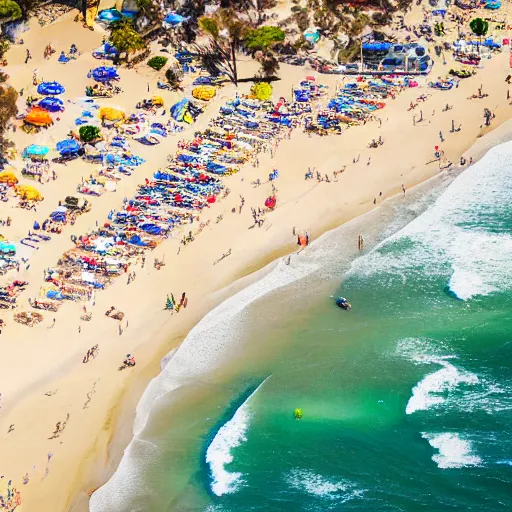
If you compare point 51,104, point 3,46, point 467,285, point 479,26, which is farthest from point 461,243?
point 3,46

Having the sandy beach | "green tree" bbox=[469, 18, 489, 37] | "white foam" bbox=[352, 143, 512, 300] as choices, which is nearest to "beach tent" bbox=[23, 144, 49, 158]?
the sandy beach

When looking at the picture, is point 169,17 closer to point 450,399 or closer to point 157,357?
point 157,357

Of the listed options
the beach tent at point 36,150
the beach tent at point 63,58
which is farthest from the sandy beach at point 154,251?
the beach tent at point 36,150

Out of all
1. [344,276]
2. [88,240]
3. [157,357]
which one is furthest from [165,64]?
[157,357]

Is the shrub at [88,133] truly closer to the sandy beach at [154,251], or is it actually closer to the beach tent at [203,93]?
the sandy beach at [154,251]

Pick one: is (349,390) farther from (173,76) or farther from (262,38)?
(262,38)

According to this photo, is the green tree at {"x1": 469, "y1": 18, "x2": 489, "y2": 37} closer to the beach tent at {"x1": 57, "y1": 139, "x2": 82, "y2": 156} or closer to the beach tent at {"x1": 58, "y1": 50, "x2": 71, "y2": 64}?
the beach tent at {"x1": 58, "y1": 50, "x2": 71, "y2": 64}
